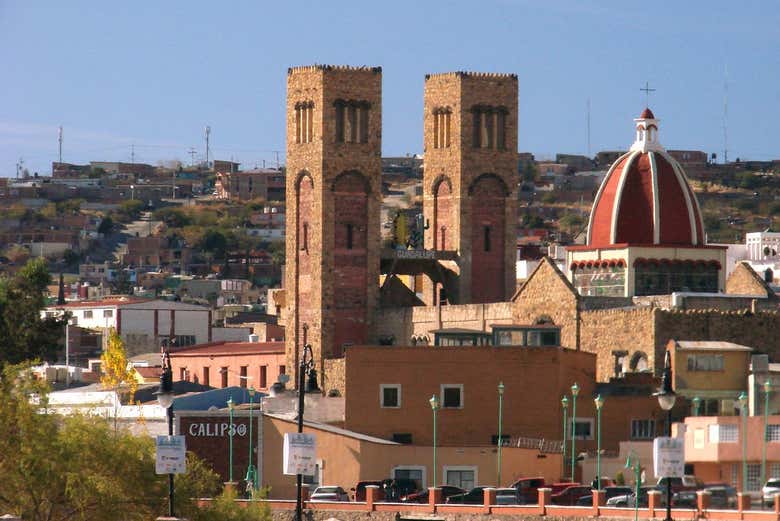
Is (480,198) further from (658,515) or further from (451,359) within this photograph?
(658,515)

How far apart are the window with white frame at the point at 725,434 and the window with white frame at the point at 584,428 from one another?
12604mm

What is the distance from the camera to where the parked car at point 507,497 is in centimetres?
8162

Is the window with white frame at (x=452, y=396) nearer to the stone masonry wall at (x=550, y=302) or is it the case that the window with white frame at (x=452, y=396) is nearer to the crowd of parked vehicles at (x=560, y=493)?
the crowd of parked vehicles at (x=560, y=493)

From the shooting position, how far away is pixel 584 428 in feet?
316

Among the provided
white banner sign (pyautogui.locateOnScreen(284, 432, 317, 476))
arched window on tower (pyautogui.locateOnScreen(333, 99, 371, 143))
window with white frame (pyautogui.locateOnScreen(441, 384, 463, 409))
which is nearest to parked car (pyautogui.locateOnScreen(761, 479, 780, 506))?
white banner sign (pyautogui.locateOnScreen(284, 432, 317, 476))

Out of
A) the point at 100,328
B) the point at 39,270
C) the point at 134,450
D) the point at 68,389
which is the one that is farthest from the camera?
the point at 100,328

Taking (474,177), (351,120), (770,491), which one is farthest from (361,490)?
(474,177)

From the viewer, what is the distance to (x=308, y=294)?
11850cm

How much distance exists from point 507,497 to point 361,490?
734 centimetres

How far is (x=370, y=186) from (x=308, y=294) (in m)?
5.28

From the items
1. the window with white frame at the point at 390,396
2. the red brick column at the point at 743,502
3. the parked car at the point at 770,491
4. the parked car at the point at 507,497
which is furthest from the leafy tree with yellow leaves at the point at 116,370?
the red brick column at the point at 743,502

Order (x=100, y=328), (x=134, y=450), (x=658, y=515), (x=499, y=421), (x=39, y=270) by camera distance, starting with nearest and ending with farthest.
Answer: (x=658, y=515) → (x=134, y=450) → (x=499, y=421) → (x=39, y=270) → (x=100, y=328)

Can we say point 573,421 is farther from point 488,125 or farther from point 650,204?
point 488,125

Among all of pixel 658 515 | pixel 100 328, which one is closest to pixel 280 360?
pixel 100 328
